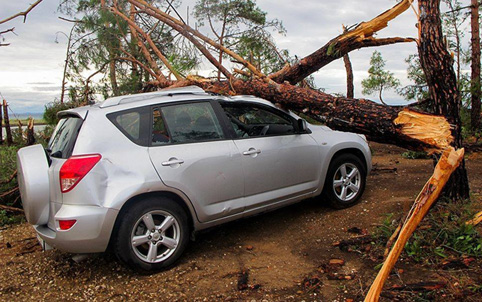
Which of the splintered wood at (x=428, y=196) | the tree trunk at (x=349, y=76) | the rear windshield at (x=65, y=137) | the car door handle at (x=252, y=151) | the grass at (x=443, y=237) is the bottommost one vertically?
the grass at (x=443, y=237)

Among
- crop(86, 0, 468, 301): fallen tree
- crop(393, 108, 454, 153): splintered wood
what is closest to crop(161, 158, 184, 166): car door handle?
crop(86, 0, 468, 301): fallen tree

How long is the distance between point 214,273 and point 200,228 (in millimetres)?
485

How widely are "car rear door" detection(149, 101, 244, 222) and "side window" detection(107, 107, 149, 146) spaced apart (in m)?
0.08

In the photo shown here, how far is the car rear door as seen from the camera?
3.83m

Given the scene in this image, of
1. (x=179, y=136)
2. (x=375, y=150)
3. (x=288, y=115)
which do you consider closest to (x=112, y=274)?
(x=179, y=136)

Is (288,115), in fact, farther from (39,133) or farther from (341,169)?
(39,133)

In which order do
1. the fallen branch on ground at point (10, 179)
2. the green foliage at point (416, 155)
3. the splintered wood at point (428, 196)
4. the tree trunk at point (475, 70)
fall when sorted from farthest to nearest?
the tree trunk at point (475, 70), the green foliage at point (416, 155), the fallen branch on ground at point (10, 179), the splintered wood at point (428, 196)

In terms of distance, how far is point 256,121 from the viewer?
4.92m

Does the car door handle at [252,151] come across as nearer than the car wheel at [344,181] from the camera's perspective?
Yes

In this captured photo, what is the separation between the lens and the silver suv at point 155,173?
3477 mm

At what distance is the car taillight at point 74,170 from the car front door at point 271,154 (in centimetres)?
155

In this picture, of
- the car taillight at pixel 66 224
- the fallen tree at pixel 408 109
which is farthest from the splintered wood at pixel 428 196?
the car taillight at pixel 66 224

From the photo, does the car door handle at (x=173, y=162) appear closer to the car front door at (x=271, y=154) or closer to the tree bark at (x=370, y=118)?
the car front door at (x=271, y=154)

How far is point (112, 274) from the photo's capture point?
3.90 metres
